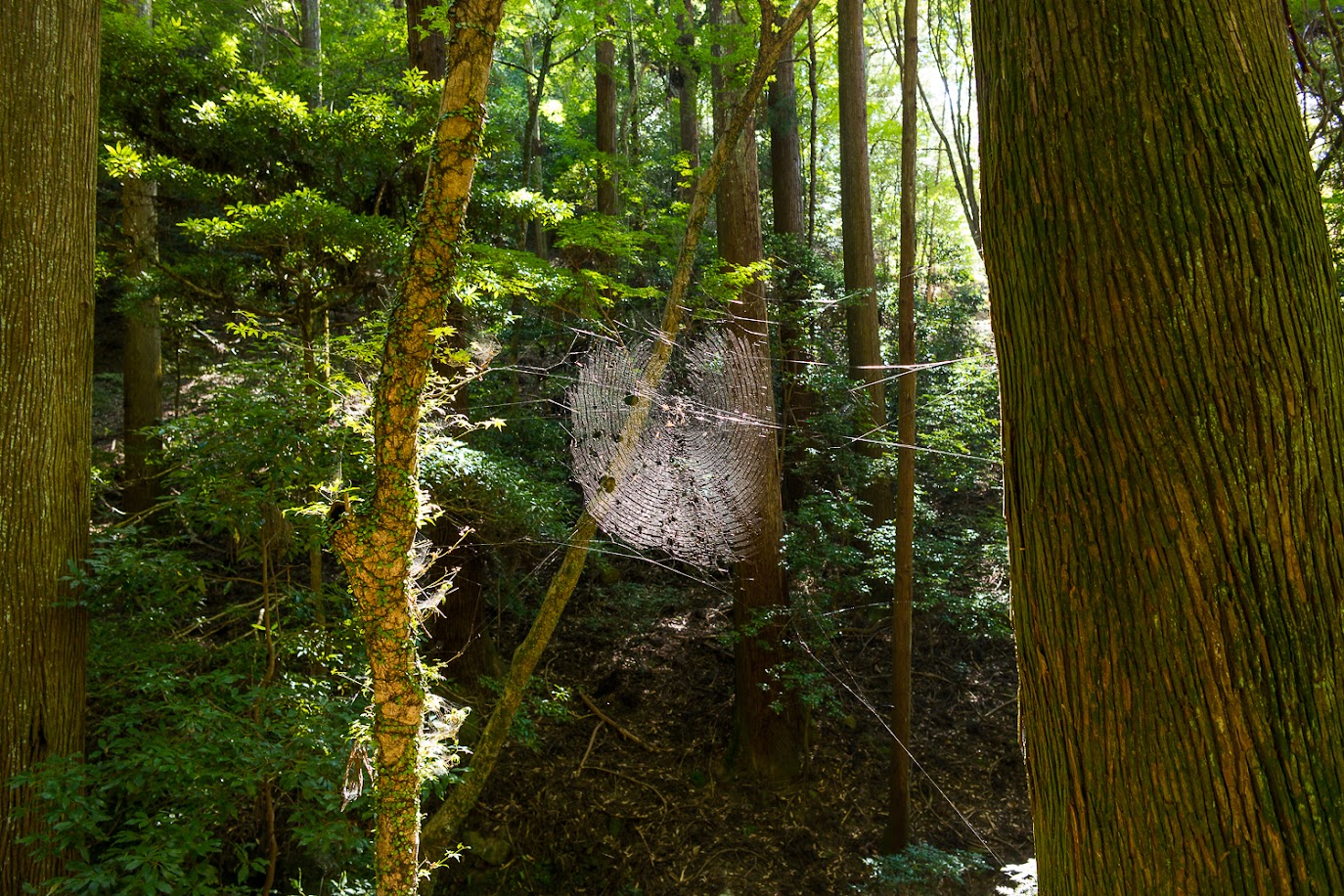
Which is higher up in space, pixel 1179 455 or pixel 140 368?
pixel 140 368

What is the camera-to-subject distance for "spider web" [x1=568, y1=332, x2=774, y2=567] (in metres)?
5.42

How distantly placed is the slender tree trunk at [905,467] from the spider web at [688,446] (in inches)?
37.3

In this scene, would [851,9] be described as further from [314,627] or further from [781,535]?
[314,627]

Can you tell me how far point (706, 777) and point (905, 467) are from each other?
3067mm

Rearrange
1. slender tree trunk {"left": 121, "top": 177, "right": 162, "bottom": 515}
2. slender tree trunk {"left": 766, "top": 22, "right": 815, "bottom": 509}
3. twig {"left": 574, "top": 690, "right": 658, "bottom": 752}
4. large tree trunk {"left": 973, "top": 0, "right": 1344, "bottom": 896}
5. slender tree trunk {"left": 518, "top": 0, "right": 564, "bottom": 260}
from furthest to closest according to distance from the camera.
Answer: slender tree trunk {"left": 518, "top": 0, "right": 564, "bottom": 260}
slender tree trunk {"left": 766, "top": 22, "right": 815, "bottom": 509}
twig {"left": 574, "top": 690, "right": 658, "bottom": 752}
slender tree trunk {"left": 121, "top": 177, "right": 162, "bottom": 515}
large tree trunk {"left": 973, "top": 0, "right": 1344, "bottom": 896}

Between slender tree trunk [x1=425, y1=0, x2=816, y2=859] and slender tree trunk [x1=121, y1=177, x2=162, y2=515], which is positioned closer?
slender tree trunk [x1=425, y1=0, x2=816, y2=859]

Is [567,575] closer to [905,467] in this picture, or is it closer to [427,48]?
[905,467]

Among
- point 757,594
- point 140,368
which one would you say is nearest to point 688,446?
point 757,594

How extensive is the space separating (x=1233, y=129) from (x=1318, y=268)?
0.97 feet

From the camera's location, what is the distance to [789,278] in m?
8.23

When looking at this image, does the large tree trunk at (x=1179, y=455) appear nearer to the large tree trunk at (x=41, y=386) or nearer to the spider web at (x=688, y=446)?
the spider web at (x=688, y=446)

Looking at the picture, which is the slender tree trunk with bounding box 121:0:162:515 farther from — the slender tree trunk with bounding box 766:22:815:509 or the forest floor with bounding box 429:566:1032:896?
the slender tree trunk with bounding box 766:22:815:509

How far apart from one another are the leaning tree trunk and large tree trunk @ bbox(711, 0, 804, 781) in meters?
3.78

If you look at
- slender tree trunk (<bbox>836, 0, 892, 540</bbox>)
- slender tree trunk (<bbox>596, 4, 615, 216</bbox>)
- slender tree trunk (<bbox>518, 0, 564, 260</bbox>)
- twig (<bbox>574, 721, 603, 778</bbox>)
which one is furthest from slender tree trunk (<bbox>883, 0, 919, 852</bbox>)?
slender tree trunk (<bbox>596, 4, 615, 216</bbox>)
